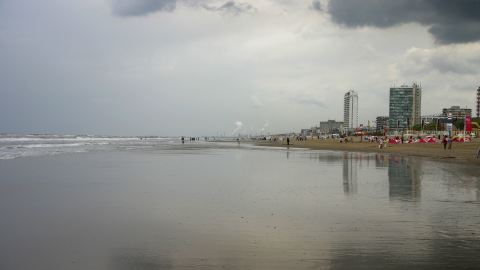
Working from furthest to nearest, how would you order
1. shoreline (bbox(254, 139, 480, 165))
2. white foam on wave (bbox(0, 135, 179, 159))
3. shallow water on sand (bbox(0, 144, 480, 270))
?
white foam on wave (bbox(0, 135, 179, 159)) → shoreline (bbox(254, 139, 480, 165)) → shallow water on sand (bbox(0, 144, 480, 270))

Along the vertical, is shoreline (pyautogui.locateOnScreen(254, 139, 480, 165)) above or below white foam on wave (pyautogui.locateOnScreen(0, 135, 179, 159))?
above

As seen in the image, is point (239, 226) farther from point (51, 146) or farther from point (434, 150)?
point (51, 146)

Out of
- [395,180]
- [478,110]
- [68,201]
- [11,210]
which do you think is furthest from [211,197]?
[478,110]

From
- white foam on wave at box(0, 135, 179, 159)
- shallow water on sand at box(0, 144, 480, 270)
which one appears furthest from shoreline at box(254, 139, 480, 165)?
white foam on wave at box(0, 135, 179, 159)

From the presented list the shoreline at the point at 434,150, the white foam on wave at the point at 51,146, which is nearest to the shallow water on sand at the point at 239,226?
the shoreline at the point at 434,150

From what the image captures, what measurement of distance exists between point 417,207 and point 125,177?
1353cm

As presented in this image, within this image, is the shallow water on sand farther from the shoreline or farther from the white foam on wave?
the white foam on wave

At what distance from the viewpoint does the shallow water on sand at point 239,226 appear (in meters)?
6.99

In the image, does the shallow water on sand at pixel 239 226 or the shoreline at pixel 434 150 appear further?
the shoreline at pixel 434 150

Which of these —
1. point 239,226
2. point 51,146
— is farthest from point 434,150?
point 51,146

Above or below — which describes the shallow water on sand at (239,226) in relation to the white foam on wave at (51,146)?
above

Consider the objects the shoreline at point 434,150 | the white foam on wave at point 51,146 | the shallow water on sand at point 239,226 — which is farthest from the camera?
the white foam on wave at point 51,146

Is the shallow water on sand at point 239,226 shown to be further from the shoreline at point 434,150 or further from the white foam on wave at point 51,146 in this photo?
the white foam on wave at point 51,146

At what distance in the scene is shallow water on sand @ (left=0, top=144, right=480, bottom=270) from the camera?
699 centimetres
